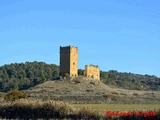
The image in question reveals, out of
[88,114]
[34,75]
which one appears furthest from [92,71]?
[88,114]

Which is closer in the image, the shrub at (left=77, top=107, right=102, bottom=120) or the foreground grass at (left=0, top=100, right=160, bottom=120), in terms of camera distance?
the foreground grass at (left=0, top=100, right=160, bottom=120)

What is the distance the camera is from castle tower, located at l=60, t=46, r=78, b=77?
71062 millimetres

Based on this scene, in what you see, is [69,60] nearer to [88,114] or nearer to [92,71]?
[92,71]

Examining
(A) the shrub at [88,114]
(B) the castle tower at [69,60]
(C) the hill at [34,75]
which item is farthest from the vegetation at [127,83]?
(A) the shrub at [88,114]

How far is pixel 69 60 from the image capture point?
71.3 m

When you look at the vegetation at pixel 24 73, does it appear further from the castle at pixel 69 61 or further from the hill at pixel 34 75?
the castle at pixel 69 61

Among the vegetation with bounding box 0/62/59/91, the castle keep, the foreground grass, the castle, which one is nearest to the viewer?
the foreground grass

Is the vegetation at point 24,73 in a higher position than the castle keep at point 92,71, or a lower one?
higher

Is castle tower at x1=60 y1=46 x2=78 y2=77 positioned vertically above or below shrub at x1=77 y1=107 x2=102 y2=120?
above

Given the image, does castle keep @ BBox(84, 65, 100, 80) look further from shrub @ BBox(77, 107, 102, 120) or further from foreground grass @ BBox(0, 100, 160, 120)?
shrub @ BBox(77, 107, 102, 120)

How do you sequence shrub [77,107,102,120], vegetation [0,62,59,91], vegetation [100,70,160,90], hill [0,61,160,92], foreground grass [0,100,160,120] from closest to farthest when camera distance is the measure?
foreground grass [0,100,160,120] < shrub [77,107,102,120] < vegetation [100,70,160,90] < vegetation [0,62,59,91] < hill [0,61,160,92]

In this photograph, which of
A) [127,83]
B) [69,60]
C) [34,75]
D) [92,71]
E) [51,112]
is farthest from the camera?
[34,75]

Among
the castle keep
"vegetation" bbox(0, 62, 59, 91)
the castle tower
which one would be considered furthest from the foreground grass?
"vegetation" bbox(0, 62, 59, 91)

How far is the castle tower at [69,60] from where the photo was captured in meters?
71.1
